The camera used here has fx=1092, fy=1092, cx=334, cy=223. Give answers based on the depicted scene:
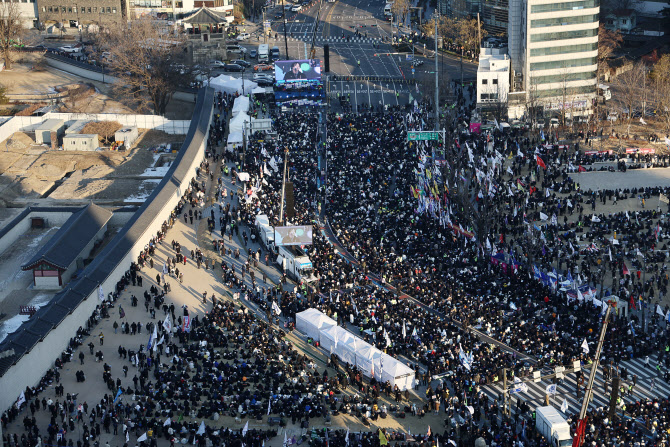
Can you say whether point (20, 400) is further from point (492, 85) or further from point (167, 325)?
point (492, 85)

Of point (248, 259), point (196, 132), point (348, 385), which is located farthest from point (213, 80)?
point (348, 385)

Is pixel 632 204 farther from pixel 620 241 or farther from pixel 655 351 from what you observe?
pixel 655 351

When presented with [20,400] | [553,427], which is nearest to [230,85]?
[20,400]

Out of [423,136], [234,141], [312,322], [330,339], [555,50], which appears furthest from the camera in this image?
[555,50]

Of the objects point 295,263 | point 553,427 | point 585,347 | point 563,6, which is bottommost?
point 553,427

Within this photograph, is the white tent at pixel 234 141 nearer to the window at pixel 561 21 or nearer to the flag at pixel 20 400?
the window at pixel 561 21

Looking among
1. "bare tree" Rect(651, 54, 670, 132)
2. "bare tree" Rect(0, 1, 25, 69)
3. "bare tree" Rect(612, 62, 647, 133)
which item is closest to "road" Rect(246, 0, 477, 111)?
"bare tree" Rect(612, 62, 647, 133)
